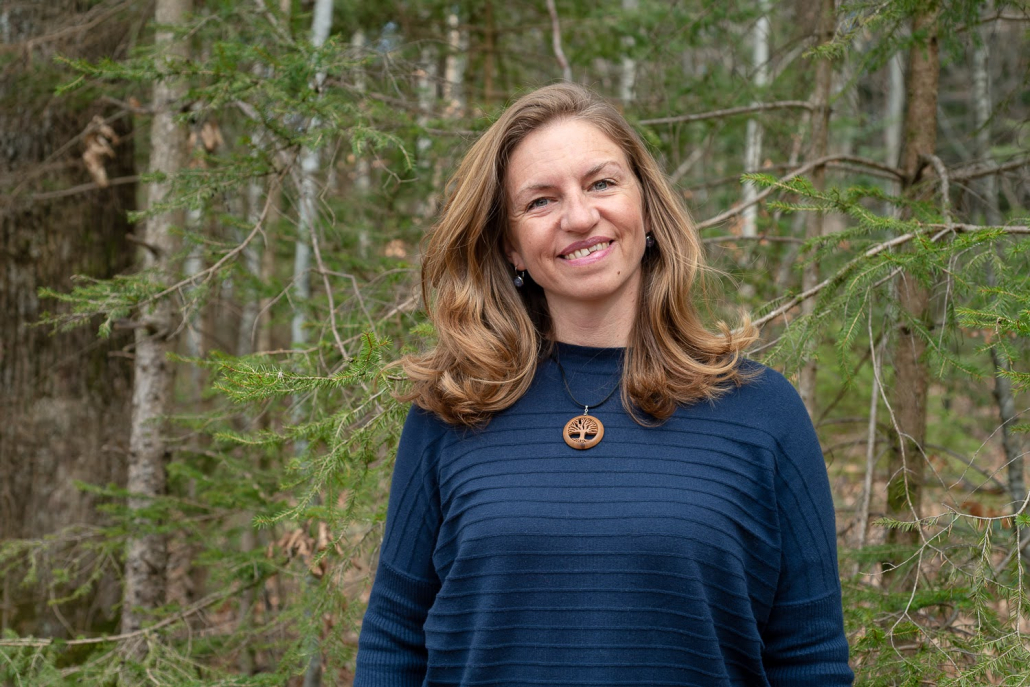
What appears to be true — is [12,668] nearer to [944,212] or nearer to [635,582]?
[635,582]

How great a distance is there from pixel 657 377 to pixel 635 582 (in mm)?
446

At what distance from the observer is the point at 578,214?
77.0 inches

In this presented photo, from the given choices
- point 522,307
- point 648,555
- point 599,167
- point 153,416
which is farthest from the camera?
point 153,416

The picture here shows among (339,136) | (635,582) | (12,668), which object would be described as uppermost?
(339,136)

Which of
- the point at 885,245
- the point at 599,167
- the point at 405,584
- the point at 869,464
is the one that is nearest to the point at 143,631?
the point at 405,584

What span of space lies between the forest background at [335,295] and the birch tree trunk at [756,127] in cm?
12

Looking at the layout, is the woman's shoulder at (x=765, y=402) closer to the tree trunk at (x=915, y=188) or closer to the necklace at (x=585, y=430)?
the necklace at (x=585, y=430)

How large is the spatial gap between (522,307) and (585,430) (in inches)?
16.0

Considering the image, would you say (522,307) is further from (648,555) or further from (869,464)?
(869,464)

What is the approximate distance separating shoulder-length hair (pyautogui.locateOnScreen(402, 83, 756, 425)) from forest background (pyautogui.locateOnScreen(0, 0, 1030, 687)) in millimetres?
233

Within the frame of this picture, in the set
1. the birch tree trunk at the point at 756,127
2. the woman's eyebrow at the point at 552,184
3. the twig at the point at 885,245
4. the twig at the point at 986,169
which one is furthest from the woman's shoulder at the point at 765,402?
the twig at the point at 986,169

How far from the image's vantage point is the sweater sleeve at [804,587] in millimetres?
1839

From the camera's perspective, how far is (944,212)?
8.68 feet

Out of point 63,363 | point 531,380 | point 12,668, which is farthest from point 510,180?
point 63,363
